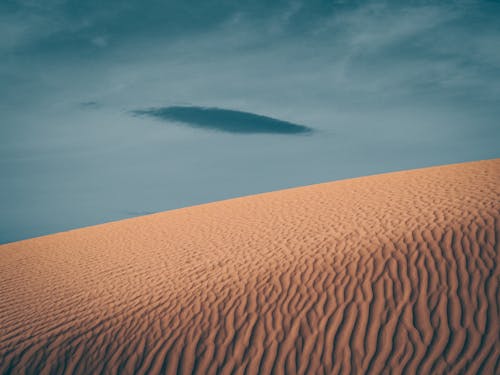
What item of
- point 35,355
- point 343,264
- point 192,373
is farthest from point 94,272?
point 343,264

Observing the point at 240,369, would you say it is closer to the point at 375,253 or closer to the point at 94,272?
the point at 375,253

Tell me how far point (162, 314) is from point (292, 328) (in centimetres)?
287

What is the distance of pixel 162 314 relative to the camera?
7305mm

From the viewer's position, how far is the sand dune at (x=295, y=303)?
17.4ft

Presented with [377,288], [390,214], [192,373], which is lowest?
[192,373]

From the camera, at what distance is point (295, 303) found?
6.70 meters

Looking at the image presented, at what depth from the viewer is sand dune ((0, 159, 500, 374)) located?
5.30 meters

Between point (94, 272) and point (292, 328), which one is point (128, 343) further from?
point (94, 272)

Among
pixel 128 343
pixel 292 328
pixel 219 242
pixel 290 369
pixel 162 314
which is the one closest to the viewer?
pixel 290 369

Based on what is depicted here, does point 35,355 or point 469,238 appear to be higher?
point 469,238

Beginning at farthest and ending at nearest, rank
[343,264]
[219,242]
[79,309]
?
[219,242] → [79,309] → [343,264]

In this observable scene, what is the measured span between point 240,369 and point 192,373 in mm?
785

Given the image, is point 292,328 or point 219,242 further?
point 219,242

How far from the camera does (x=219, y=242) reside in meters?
13.3
